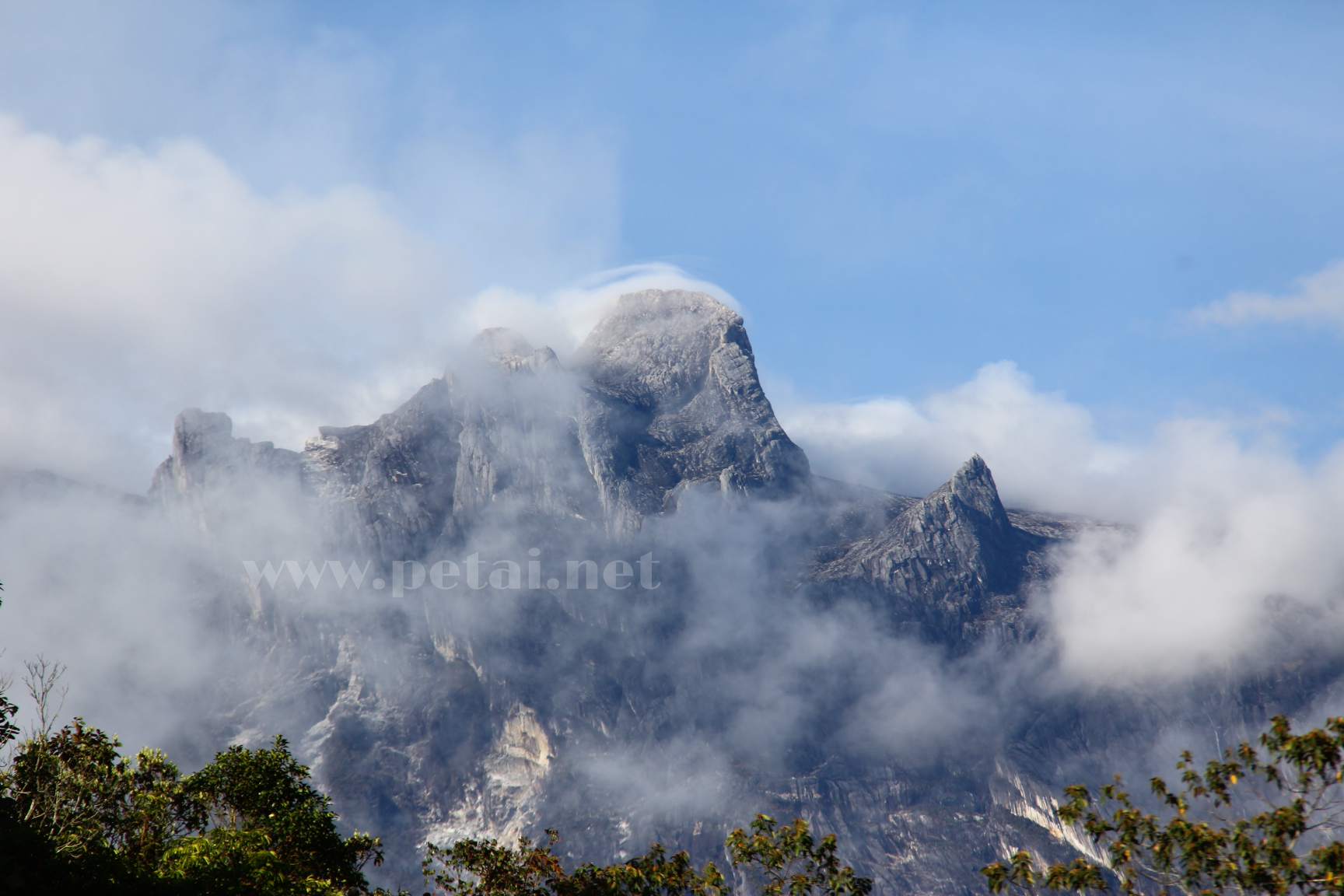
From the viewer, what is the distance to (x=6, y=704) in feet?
196

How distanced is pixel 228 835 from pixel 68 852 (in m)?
18.4

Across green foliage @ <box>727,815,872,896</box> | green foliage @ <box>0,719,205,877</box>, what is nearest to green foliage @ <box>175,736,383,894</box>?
green foliage @ <box>0,719,205,877</box>

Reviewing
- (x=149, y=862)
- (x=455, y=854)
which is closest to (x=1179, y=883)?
(x=455, y=854)

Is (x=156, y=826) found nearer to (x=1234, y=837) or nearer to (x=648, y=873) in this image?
(x=648, y=873)

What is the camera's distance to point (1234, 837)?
204 feet

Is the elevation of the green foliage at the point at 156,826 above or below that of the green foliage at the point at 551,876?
above

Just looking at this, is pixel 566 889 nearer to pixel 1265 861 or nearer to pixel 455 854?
pixel 455 854

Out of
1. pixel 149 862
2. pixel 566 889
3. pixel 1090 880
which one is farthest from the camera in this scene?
pixel 566 889

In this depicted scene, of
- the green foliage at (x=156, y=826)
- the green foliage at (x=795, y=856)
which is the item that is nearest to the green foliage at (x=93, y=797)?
the green foliage at (x=156, y=826)

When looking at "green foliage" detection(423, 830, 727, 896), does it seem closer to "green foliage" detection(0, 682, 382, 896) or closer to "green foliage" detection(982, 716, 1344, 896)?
"green foliage" detection(0, 682, 382, 896)

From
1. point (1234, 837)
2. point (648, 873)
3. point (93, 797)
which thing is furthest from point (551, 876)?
point (1234, 837)

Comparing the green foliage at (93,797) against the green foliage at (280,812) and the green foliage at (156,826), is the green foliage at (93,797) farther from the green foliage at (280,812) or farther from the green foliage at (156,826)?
the green foliage at (280,812)

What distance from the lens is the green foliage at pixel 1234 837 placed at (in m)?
58.8

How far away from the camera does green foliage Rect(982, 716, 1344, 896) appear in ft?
193
